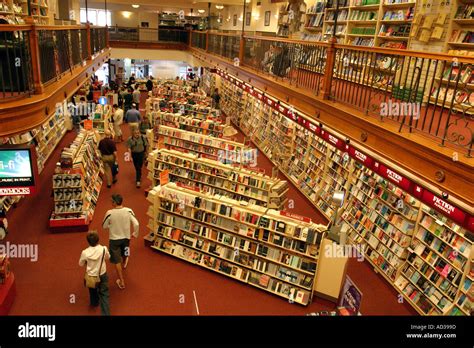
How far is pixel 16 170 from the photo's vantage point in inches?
200

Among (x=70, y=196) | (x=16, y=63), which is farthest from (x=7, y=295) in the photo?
(x=16, y=63)

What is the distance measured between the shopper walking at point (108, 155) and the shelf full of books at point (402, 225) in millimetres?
4386

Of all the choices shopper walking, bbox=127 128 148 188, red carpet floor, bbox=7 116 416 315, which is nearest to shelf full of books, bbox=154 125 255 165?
shopper walking, bbox=127 128 148 188

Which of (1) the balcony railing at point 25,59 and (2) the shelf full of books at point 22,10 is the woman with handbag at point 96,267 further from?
(2) the shelf full of books at point 22,10

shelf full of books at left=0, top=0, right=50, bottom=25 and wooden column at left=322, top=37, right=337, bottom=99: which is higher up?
shelf full of books at left=0, top=0, right=50, bottom=25

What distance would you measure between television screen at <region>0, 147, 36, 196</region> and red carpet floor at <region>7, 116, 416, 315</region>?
6.63 feet

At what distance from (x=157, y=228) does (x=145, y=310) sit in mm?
2044

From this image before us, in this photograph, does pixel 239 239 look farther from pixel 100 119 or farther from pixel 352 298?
pixel 100 119

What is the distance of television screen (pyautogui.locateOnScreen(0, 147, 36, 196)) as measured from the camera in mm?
5000

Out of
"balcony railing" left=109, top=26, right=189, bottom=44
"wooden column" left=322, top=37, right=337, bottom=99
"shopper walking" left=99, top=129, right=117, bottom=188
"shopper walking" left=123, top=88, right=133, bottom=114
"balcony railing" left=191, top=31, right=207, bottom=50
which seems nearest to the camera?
"wooden column" left=322, top=37, right=337, bottom=99

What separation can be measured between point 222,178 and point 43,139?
19.4 feet

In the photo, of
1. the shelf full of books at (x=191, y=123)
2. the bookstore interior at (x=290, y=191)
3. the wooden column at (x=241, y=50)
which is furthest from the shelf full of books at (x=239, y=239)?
the wooden column at (x=241, y=50)

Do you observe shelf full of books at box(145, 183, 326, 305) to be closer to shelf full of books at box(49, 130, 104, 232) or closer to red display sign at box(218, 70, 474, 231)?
red display sign at box(218, 70, 474, 231)

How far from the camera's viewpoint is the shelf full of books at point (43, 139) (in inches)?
358
